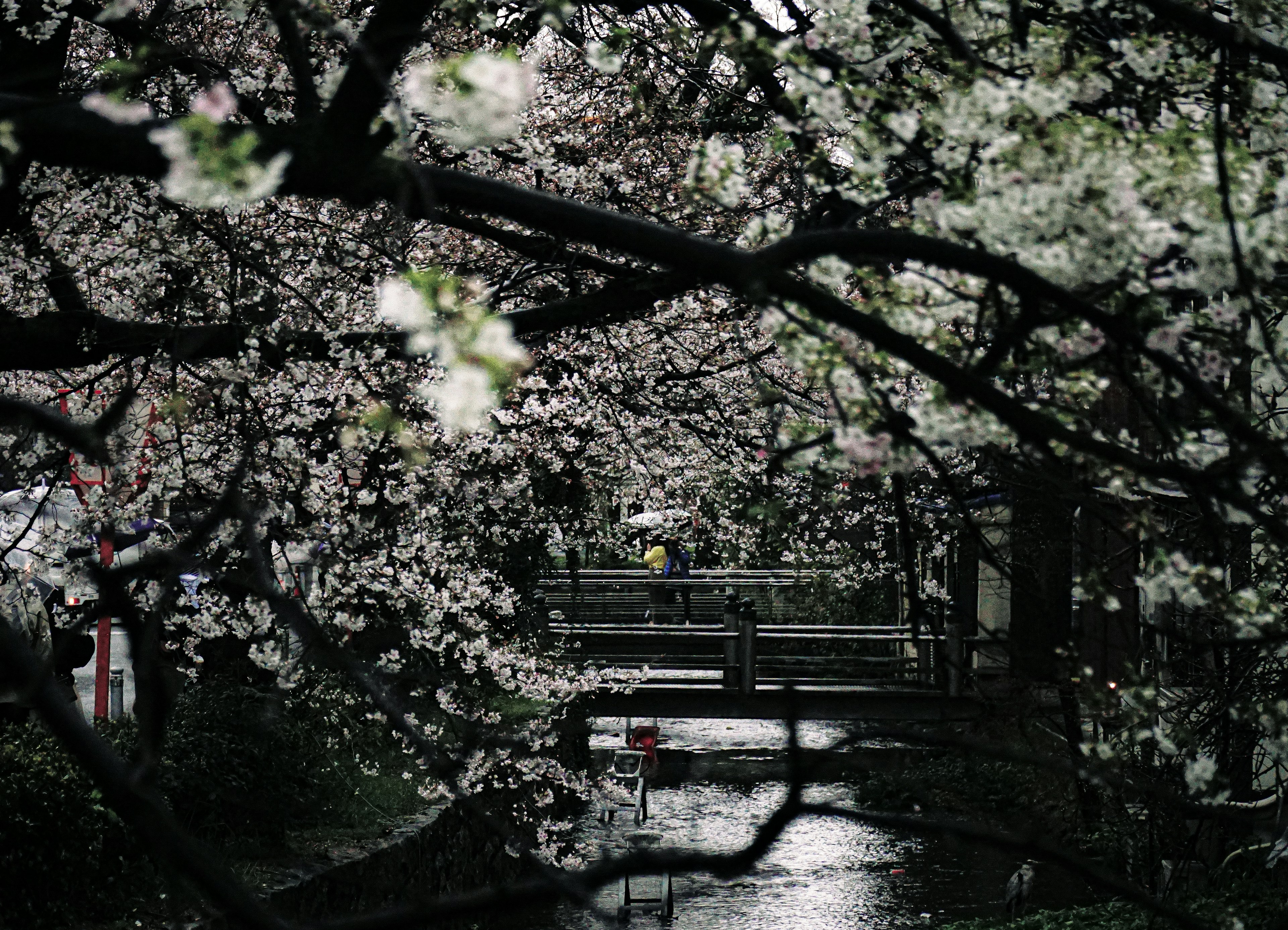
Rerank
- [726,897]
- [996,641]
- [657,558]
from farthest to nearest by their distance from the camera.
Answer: [657,558], [726,897], [996,641]

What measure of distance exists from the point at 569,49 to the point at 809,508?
4550mm

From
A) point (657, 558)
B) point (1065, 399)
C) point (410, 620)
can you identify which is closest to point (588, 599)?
point (657, 558)

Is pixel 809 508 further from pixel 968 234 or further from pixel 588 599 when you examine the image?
pixel 588 599

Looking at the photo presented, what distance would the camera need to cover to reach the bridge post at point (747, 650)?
15766mm

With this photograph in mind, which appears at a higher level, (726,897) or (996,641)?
(996,641)

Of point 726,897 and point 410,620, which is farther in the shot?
point 726,897

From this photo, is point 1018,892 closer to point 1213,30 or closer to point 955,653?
point 955,653

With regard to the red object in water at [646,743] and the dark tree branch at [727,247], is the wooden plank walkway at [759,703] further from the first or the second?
the dark tree branch at [727,247]

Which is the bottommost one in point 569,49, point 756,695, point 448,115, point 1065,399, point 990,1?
point 756,695

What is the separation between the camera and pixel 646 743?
18.3 metres

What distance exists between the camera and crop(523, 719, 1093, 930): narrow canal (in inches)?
495

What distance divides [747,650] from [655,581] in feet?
18.0

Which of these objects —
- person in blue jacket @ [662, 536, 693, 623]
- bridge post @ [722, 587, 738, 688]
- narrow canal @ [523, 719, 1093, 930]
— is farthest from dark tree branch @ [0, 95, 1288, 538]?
person in blue jacket @ [662, 536, 693, 623]

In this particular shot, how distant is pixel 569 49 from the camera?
10383 mm
